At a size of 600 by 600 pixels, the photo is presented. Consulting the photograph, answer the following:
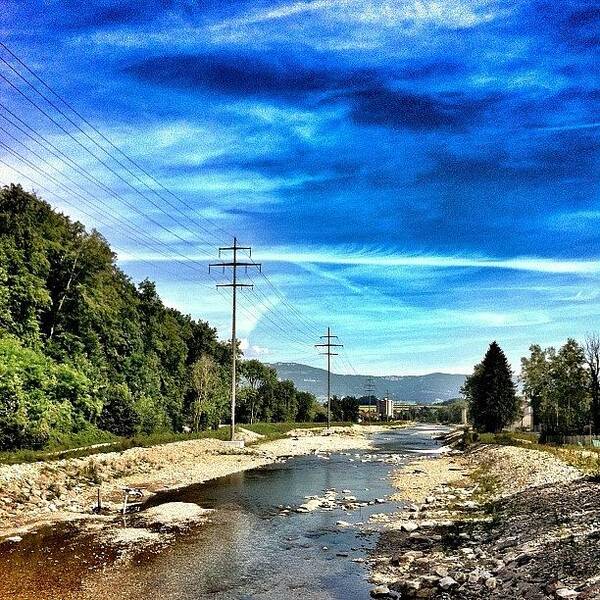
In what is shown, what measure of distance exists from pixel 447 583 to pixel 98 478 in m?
24.3

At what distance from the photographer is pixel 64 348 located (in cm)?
5184

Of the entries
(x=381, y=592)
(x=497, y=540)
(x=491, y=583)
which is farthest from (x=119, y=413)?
(x=491, y=583)

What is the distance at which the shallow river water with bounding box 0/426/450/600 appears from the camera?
52.0ft

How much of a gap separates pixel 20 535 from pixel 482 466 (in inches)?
1364

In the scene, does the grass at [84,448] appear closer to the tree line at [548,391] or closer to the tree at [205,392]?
the tree at [205,392]

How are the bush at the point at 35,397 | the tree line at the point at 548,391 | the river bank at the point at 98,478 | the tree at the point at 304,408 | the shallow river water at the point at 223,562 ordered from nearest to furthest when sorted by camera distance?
the shallow river water at the point at 223,562 < the river bank at the point at 98,478 < the bush at the point at 35,397 < the tree line at the point at 548,391 < the tree at the point at 304,408

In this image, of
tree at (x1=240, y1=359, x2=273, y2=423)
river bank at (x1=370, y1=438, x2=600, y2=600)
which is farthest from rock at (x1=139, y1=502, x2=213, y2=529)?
tree at (x1=240, y1=359, x2=273, y2=423)

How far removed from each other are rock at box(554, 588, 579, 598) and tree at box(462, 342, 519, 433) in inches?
3103

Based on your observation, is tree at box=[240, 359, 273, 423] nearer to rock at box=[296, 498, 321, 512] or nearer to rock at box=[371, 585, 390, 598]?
rock at box=[296, 498, 321, 512]

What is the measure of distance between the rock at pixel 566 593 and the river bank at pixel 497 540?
22 mm

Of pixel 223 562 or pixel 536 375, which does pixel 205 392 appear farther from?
pixel 223 562

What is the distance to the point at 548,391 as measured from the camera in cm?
7631

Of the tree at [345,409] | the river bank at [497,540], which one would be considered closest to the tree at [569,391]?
the river bank at [497,540]

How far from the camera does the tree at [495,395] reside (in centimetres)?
8800
